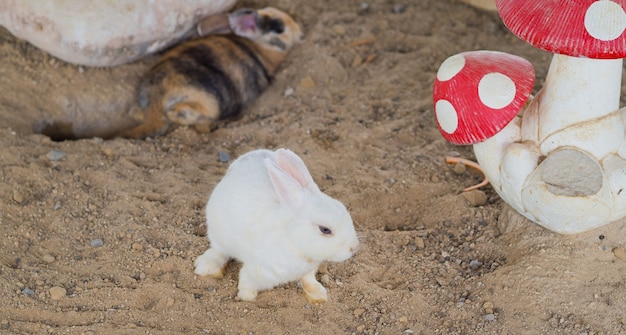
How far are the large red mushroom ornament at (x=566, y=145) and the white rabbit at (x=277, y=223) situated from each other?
3.07 feet

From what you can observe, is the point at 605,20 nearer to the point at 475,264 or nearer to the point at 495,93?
the point at 495,93

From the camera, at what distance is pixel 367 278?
4.26 meters

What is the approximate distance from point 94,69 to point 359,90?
1.94m

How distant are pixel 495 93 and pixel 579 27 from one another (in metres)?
0.51

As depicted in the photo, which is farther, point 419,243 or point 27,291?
point 419,243

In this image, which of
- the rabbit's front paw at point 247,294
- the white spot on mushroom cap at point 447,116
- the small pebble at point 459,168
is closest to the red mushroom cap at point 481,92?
the white spot on mushroom cap at point 447,116

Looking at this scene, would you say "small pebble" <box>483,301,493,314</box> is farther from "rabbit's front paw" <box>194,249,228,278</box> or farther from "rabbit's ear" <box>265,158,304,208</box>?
"rabbit's front paw" <box>194,249,228,278</box>

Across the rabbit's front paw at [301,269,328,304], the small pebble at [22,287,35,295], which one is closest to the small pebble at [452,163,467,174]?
the rabbit's front paw at [301,269,328,304]

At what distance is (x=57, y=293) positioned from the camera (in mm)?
4051

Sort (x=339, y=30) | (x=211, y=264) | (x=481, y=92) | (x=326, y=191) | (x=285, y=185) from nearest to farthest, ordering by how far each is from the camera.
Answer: (x=285, y=185), (x=481, y=92), (x=211, y=264), (x=326, y=191), (x=339, y=30)

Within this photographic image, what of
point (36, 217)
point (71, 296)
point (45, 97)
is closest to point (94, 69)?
point (45, 97)

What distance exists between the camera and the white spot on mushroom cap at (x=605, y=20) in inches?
137

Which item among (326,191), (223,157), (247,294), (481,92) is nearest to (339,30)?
(223,157)

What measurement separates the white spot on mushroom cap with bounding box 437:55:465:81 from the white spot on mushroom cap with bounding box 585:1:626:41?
2.09 ft
